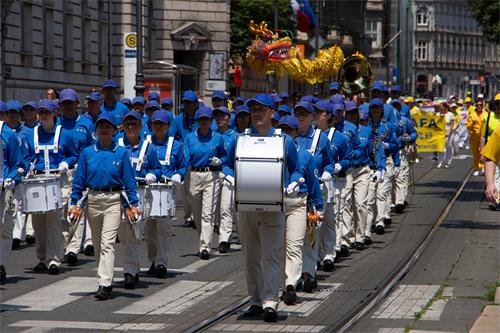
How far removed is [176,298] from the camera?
15.3m

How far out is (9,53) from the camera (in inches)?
1694

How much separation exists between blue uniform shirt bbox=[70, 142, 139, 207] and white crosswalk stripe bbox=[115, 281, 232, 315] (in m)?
1.01

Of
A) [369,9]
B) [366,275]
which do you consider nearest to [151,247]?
[366,275]

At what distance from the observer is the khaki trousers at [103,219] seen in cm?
1525

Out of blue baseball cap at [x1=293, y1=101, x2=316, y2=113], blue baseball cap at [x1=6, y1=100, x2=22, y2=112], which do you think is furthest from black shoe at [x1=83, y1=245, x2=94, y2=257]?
blue baseball cap at [x1=293, y1=101, x2=316, y2=113]

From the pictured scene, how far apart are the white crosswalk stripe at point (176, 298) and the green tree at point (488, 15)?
35.0 metres

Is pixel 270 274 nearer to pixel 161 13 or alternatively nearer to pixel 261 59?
pixel 261 59

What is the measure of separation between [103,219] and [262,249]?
235 cm

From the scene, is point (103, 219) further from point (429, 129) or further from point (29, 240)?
point (429, 129)

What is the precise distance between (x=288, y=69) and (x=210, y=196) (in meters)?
10.2

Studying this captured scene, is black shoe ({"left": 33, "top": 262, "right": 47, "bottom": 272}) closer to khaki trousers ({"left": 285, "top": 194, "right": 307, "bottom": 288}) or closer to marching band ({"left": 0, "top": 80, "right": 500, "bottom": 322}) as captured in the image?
marching band ({"left": 0, "top": 80, "right": 500, "bottom": 322})

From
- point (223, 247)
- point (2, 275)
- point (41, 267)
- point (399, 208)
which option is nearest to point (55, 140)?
point (41, 267)

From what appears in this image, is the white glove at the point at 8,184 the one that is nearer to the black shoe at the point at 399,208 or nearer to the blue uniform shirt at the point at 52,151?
the blue uniform shirt at the point at 52,151

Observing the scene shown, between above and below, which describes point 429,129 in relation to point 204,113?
below
